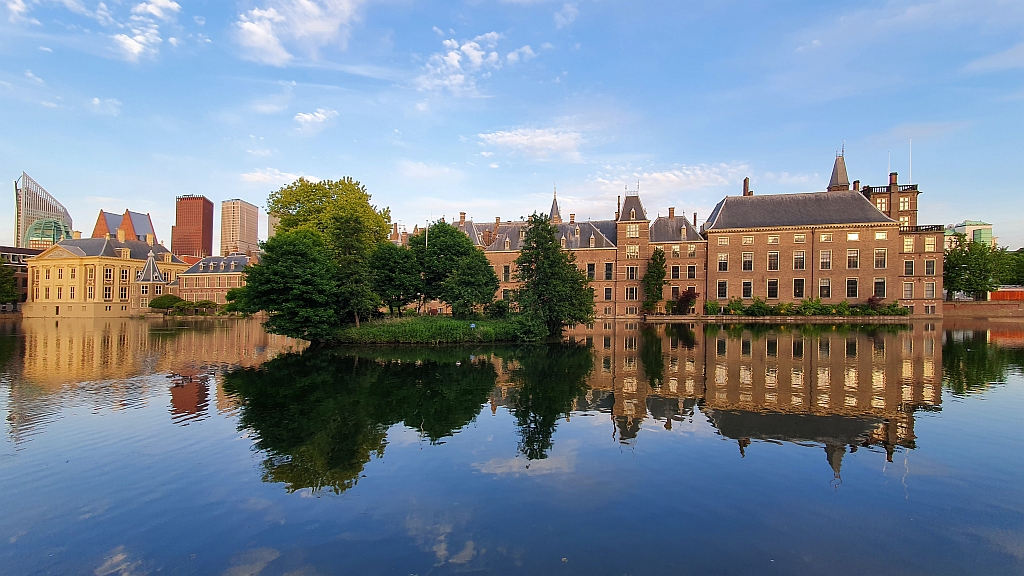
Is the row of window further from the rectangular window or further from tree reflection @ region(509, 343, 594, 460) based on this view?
tree reflection @ region(509, 343, 594, 460)

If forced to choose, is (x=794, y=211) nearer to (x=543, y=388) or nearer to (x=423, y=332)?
(x=423, y=332)

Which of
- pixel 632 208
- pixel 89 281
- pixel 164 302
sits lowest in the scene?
pixel 164 302

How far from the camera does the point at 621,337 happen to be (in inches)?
1336

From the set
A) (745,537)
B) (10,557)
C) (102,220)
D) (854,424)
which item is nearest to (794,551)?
(745,537)

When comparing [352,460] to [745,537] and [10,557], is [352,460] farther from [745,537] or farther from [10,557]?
[745,537]

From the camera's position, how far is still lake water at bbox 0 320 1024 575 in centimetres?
630

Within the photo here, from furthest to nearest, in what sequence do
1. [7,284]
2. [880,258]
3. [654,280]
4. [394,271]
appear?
1. [7,284]
2. [654,280]
3. [880,258]
4. [394,271]

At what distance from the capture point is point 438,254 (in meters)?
34.3

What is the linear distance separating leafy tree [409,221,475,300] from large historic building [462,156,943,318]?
44.9 ft

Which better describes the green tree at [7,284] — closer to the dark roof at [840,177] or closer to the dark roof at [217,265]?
the dark roof at [217,265]

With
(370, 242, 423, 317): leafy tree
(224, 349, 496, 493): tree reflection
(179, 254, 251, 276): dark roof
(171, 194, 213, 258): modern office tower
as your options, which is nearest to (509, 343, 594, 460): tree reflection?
(224, 349, 496, 493): tree reflection

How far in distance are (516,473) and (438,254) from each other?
1038 inches

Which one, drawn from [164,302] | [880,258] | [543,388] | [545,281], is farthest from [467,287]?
[164,302]

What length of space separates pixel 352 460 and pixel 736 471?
718 centimetres
